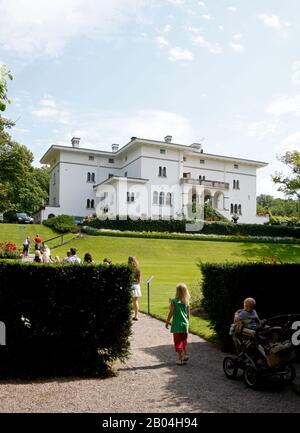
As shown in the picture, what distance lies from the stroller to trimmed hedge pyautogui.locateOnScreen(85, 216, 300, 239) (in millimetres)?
40228

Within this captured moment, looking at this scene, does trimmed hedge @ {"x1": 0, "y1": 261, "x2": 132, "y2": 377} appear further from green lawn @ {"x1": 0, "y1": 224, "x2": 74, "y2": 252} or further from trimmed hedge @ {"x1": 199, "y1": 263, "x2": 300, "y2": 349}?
green lawn @ {"x1": 0, "y1": 224, "x2": 74, "y2": 252}

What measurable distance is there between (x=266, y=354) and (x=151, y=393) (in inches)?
75.8

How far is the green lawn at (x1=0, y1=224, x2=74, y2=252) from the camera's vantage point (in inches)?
1577

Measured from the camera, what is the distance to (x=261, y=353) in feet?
23.5

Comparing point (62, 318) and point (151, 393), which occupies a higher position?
point (62, 318)

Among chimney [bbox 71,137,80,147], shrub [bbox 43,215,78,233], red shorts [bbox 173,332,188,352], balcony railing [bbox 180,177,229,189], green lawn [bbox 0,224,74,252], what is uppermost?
chimney [bbox 71,137,80,147]

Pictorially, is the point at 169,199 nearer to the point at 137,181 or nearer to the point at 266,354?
the point at 137,181

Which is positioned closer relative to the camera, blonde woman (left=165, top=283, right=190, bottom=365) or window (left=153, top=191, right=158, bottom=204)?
blonde woman (left=165, top=283, right=190, bottom=365)

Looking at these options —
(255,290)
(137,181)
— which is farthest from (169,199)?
(255,290)

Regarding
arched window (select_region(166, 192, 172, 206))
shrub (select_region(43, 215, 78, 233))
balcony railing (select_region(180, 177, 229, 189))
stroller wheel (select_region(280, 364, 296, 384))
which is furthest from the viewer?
balcony railing (select_region(180, 177, 229, 189))

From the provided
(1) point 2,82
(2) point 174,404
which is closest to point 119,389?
(2) point 174,404

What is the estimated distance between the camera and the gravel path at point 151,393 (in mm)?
6227

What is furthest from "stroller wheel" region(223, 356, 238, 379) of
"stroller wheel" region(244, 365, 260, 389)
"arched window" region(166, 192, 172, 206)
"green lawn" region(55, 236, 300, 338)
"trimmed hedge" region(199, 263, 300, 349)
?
"arched window" region(166, 192, 172, 206)

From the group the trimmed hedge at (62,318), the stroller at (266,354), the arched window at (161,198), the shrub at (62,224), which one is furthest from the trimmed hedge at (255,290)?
the arched window at (161,198)
